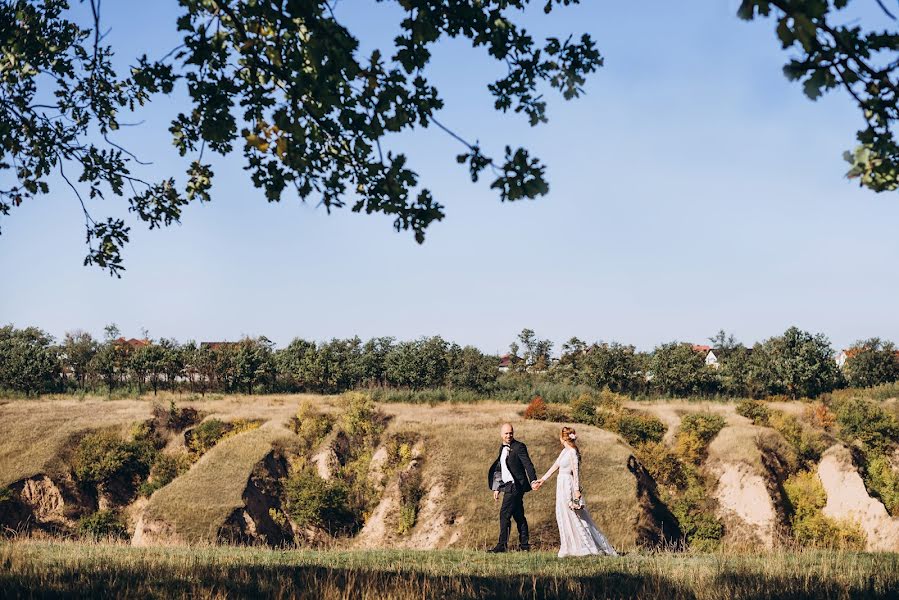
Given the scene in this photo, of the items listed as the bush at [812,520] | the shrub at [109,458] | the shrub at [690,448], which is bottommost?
the bush at [812,520]

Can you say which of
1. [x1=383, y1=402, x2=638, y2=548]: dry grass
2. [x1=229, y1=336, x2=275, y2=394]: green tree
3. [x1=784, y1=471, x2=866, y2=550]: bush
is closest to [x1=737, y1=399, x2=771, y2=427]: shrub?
[x1=784, y1=471, x2=866, y2=550]: bush

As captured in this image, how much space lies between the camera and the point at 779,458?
3159 cm

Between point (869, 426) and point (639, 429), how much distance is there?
1169cm

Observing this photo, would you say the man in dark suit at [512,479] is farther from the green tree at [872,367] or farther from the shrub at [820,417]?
the green tree at [872,367]

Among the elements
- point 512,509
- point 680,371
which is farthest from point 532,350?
point 512,509

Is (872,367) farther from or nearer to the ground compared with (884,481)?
farther from the ground

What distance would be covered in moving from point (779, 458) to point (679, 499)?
241 inches

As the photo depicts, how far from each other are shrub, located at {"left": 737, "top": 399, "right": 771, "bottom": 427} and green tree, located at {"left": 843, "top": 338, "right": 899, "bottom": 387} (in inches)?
1627

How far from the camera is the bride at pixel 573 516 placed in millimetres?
12539

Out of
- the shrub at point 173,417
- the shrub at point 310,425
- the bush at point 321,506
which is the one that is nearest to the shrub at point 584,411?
the shrub at point 310,425

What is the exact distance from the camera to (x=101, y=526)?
92.2 feet

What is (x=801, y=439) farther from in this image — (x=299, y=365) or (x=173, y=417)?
(x=299, y=365)

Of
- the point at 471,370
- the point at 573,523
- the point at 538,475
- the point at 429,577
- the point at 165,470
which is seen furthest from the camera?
the point at 471,370

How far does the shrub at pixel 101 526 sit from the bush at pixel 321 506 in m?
7.14
